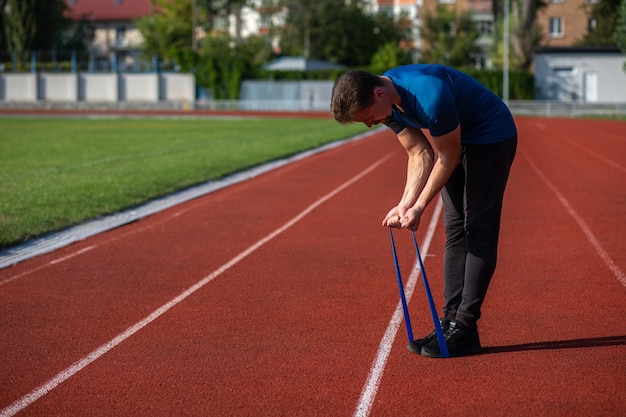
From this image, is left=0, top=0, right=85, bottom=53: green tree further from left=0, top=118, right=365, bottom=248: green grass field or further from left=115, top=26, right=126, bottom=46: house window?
left=0, top=118, right=365, bottom=248: green grass field

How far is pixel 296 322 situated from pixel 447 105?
2228 mm

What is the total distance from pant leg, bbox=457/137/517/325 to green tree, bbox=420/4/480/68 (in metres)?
68.6

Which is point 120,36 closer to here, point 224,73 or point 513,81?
point 224,73

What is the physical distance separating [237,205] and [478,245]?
26.0 ft

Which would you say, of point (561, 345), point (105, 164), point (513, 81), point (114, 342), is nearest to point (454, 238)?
point (561, 345)

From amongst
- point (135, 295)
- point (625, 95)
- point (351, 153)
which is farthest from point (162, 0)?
point (135, 295)

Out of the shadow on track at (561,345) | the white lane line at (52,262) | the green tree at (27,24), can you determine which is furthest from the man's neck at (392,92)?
the green tree at (27,24)

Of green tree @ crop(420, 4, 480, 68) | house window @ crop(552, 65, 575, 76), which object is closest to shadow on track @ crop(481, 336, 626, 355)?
house window @ crop(552, 65, 575, 76)

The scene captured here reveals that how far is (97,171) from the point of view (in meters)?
17.9

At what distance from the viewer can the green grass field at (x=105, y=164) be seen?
39.5ft

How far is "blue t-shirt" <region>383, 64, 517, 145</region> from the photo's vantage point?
15.4 feet

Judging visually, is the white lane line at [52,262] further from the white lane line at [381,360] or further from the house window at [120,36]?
the house window at [120,36]

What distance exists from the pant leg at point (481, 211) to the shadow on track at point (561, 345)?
32cm

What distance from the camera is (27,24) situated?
77.4 metres
